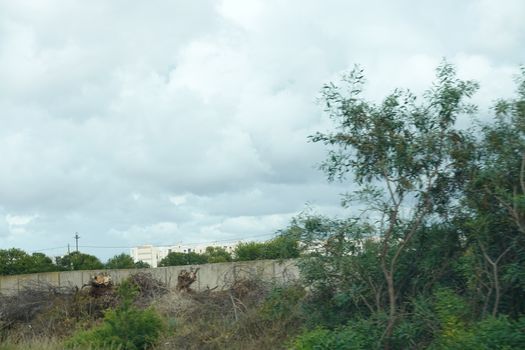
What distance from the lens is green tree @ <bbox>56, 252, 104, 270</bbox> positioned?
7175 cm

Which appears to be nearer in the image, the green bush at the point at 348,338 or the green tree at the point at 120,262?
the green bush at the point at 348,338

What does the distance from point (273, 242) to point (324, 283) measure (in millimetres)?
1689

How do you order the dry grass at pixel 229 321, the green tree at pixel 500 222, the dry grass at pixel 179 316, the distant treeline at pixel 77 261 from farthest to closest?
the distant treeline at pixel 77 261 → the dry grass at pixel 179 316 → the dry grass at pixel 229 321 → the green tree at pixel 500 222

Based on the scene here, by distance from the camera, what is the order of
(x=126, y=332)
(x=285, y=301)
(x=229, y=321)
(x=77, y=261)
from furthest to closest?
(x=77, y=261) < (x=229, y=321) < (x=126, y=332) < (x=285, y=301)

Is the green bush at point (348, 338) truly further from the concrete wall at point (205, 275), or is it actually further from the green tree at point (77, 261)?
the green tree at point (77, 261)

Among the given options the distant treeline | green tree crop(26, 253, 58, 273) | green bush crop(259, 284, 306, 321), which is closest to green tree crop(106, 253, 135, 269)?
the distant treeline

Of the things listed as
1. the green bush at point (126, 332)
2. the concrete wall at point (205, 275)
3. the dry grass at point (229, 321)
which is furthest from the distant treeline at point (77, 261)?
the green bush at point (126, 332)

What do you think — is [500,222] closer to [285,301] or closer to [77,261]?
[285,301]

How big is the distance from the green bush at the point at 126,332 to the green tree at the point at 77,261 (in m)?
48.8

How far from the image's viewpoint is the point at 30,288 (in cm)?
3105

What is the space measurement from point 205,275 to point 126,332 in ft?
29.6

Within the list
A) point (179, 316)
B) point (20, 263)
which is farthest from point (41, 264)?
point (179, 316)

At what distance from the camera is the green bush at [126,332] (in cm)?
2078

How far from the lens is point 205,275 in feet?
98.5
